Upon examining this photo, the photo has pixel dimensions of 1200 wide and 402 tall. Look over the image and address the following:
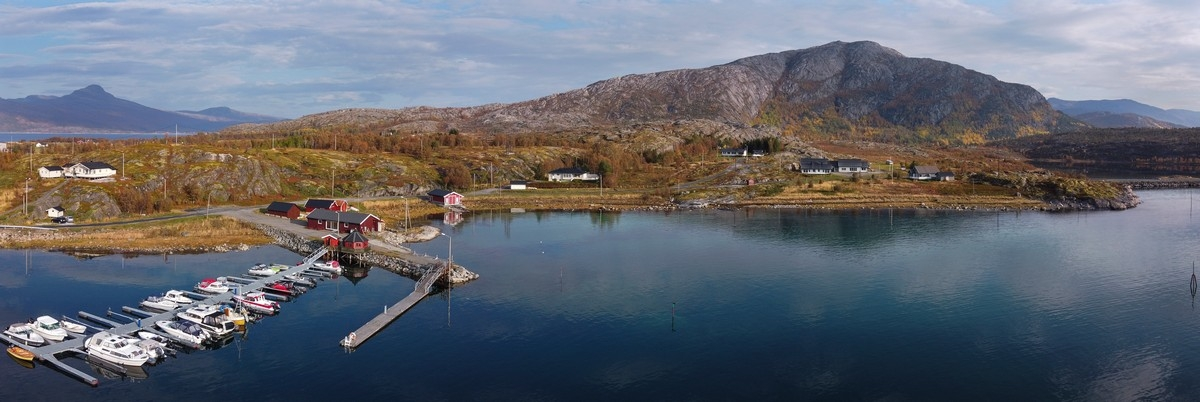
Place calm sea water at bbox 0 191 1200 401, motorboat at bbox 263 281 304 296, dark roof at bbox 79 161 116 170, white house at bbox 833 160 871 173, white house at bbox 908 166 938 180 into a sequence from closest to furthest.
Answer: calm sea water at bbox 0 191 1200 401
motorboat at bbox 263 281 304 296
dark roof at bbox 79 161 116 170
white house at bbox 908 166 938 180
white house at bbox 833 160 871 173

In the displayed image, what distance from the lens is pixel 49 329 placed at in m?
38.5

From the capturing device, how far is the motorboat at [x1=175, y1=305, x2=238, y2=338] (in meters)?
39.6

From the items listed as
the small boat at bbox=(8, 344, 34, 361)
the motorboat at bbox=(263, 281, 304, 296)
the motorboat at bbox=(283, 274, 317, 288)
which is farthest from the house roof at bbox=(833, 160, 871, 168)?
the small boat at bbox=(8, 344, 34, 361)

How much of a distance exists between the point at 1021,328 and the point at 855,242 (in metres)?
28.7

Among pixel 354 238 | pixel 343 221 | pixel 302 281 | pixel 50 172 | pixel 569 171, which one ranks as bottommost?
pixel 302 281

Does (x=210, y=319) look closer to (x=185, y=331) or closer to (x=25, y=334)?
(x=185, y=331)

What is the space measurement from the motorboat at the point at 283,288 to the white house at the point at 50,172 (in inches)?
2331

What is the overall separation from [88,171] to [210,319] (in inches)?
2492

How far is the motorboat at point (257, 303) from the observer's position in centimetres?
4384

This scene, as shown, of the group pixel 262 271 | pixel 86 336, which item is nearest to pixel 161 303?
pixel 86 336

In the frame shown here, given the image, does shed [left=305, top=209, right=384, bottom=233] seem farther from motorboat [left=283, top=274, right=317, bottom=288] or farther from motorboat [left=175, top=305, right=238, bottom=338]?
motorboat [left=175, top=305, right=238, bottom=338]

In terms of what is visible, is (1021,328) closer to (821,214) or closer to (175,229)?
(821,214)

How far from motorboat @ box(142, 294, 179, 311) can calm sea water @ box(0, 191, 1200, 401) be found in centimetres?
323

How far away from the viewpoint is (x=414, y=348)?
37.5m
